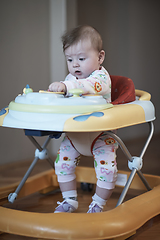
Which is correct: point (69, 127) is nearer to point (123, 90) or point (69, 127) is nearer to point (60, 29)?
point (123, 90)

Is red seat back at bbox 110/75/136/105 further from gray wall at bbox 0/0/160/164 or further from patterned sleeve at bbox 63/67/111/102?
gray wall at bbox 0/0/160/164

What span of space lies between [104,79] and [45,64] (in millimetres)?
768

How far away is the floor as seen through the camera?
1007 mm

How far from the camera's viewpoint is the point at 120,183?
4.23 feet

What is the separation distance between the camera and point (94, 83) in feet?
3.14

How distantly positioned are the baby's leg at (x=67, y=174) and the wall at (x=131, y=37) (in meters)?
0.58

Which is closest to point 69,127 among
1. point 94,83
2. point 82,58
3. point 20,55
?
point 94,83

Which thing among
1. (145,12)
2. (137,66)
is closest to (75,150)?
(137,66)

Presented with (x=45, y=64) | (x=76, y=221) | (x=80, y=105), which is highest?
(x=80, y=105)

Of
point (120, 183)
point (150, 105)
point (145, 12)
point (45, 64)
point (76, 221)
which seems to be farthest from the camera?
point (45, 64)

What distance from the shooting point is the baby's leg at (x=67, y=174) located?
1057 mm

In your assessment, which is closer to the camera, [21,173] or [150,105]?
[150,105]

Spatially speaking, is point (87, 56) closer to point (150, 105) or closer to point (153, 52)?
point (150, 105)

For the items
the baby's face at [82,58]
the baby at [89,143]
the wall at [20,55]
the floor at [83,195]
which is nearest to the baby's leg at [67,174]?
the baby at [89,143]
